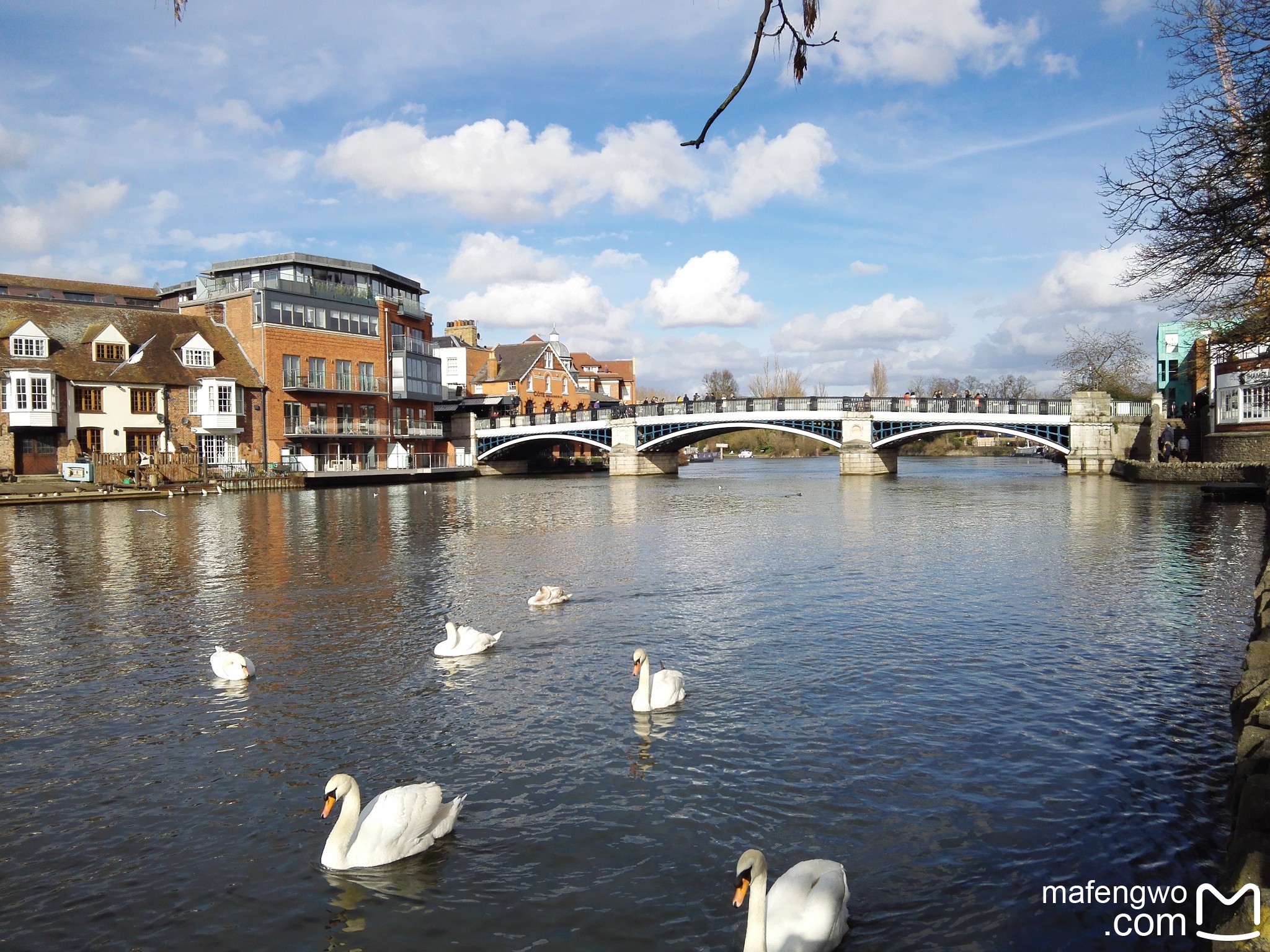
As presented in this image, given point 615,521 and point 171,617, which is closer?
point 171,617

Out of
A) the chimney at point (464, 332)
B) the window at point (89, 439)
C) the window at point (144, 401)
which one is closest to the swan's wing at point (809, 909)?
the window at point (89, 439)

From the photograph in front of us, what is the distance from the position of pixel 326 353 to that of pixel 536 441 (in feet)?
62.6

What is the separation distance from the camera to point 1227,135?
38.4ft

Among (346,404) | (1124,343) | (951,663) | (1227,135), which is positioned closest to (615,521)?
(951,663)

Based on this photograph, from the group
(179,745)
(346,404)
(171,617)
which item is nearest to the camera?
(179,745)

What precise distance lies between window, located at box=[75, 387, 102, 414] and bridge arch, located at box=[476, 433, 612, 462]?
2938cm

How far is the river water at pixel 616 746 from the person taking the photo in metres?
6.25

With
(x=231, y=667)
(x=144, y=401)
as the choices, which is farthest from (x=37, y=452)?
(x=231, y=667)

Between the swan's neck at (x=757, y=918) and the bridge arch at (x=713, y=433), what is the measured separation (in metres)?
55.7

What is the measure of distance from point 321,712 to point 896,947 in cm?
699

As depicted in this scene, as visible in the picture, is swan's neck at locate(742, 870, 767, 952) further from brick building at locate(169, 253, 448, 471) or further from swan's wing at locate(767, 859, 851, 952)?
brick building at locate(169, 253, 448, 471)

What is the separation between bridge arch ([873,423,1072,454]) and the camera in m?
55.7

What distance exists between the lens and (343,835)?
6863mm

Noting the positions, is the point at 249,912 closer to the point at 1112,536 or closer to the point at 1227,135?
the point at 1227,135
